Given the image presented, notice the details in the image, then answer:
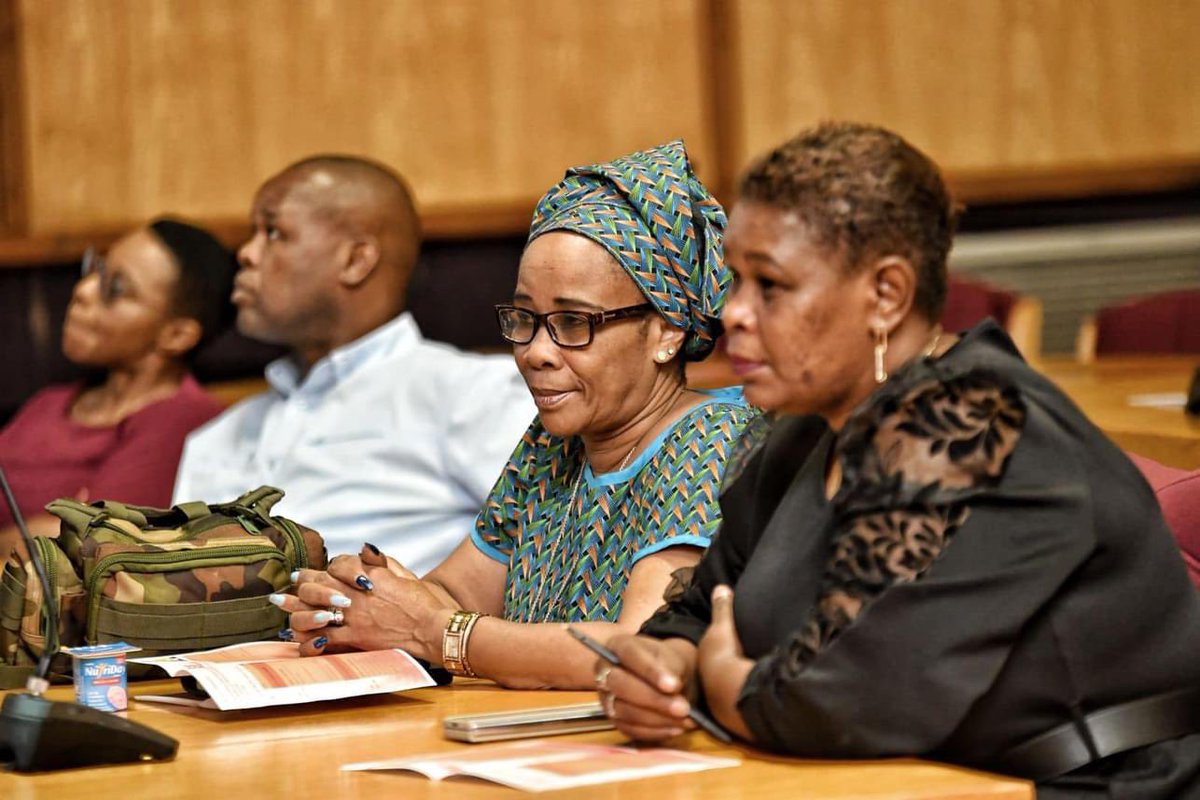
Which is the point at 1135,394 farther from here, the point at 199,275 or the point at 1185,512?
the point at 199,275

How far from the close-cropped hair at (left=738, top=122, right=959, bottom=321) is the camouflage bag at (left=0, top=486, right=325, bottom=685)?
98 cm

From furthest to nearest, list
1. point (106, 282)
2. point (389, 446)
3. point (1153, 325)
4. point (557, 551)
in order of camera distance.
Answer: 1. point (1153, 325)
2. point (106, 282)
3. point (389, 446)
4. point (557, 551)

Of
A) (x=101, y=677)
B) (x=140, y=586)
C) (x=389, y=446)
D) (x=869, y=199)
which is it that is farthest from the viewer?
(x=389, y=446)

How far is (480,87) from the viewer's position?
4902 millimetres

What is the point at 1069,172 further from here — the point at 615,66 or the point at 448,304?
the point at 448,304

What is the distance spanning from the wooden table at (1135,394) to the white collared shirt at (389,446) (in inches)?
46.3

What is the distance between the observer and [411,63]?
489 cm

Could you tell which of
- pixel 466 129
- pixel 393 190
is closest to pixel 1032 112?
pixel 466 129

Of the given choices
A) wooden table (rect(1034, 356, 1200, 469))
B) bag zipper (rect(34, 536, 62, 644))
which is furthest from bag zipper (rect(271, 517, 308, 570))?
wooden table (rect(1034, 356, 1200, 469))

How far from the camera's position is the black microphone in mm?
1602

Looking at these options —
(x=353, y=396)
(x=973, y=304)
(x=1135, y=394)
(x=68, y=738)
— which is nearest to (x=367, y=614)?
(x=68, y=738)

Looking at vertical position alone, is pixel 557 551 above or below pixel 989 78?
below

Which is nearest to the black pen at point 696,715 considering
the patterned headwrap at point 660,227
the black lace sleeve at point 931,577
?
the black lace sleeve at point 931,577

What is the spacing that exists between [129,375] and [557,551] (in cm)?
234
